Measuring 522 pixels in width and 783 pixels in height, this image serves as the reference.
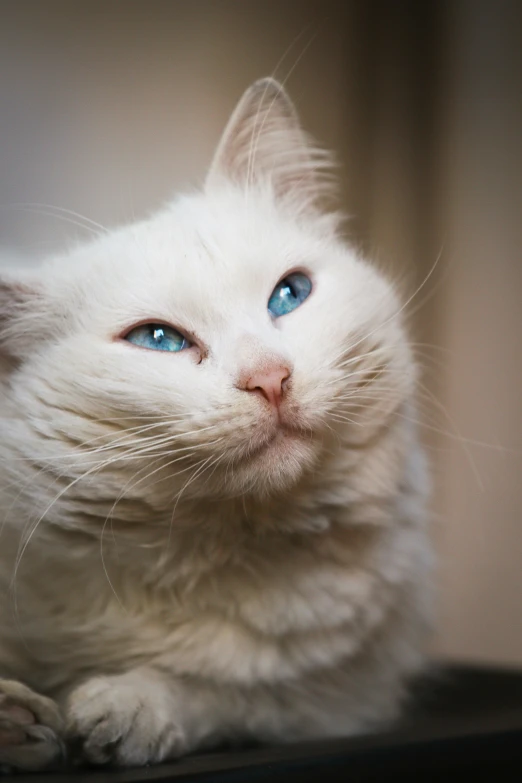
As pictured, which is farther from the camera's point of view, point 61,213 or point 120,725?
point 61,213

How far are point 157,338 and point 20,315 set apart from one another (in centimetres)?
17

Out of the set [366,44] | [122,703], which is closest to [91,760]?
[122,703]

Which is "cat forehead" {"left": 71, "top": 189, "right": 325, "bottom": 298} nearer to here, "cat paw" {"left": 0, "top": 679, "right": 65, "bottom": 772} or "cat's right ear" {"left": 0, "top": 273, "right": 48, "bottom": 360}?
"cat's right ear" {"left": 0, "top": 273, "right": 48, "bottom": 360}

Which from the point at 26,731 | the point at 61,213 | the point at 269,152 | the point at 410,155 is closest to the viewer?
the point at 26,731

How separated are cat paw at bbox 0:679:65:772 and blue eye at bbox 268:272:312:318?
49 cm

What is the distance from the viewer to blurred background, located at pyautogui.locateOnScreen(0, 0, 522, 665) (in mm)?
983

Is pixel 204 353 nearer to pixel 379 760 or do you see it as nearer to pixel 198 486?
pixel 198 486

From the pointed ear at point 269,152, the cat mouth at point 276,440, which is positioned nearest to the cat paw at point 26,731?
the cat mouth at point 276,440

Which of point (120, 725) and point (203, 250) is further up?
point (203, 250)

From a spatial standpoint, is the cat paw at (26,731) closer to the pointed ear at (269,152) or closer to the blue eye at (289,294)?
the blue eye at (289,294)

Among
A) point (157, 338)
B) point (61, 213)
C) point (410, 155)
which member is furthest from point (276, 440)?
point (410, 155)

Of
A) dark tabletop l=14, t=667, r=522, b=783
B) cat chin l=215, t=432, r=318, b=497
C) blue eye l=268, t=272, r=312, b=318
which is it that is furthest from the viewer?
blue eye l=268, t=272, r=312, b=318

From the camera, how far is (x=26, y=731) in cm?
73

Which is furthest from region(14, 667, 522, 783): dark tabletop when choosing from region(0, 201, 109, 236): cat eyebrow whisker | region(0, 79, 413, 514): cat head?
region(0, 201, 109, 236): cat eyebrow whisker
